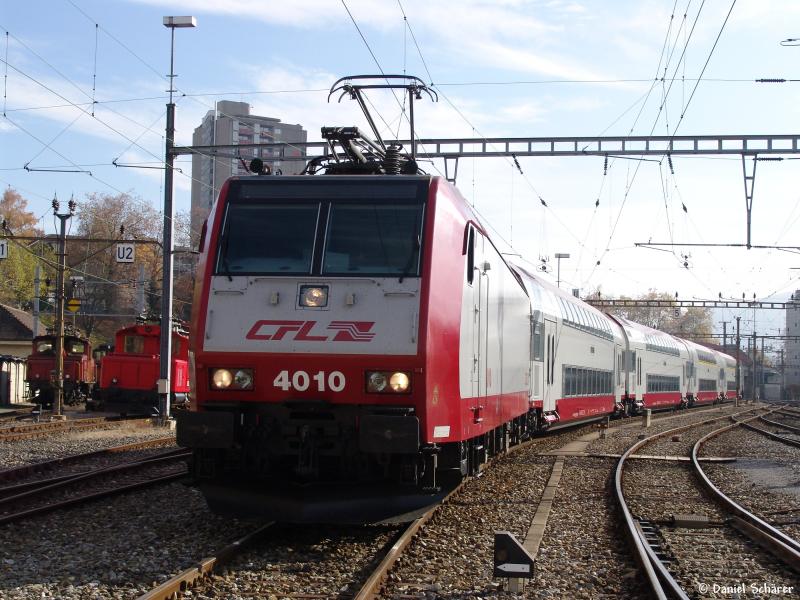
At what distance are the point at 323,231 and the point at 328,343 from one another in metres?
1.10

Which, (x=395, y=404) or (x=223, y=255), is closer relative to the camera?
(x=395, y=404)

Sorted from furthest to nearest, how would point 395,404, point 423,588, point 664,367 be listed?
1. point 664,367
2. point 395,404
3. point 423,588

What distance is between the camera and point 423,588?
6.68 metres

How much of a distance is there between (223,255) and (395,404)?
2.13 m

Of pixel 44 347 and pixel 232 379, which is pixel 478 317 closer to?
pixel 232 379

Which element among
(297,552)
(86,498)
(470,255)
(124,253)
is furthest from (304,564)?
(124,253)

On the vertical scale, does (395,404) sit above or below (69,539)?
above

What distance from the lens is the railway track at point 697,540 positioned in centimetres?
742

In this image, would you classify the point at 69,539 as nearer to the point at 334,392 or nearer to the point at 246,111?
the point at 334,392

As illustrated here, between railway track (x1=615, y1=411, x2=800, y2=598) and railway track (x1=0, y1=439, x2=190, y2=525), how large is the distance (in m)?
5.82

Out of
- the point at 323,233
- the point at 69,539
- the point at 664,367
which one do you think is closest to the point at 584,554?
the point at 323,233

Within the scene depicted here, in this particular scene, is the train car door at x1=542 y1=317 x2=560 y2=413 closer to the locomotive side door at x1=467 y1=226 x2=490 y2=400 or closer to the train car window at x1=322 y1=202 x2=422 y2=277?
the locomotive side door at x1=467 y1=226 x2=490 y2=400

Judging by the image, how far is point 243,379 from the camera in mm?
8164

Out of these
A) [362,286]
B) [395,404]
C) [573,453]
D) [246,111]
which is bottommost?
[573,453]
